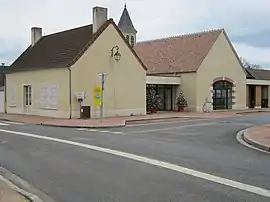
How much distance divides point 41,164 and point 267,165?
521 centimetres

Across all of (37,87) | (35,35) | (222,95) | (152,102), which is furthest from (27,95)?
(222,95)

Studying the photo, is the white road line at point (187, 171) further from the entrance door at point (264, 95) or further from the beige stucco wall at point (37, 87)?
the entrance door at point (264, 95)

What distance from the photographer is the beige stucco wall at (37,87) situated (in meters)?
26.4

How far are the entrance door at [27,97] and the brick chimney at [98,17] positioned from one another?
6.89 m

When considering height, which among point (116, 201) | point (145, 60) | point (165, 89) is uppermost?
point (145, 60)

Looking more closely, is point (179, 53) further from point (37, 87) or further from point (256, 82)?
point (37, 87)

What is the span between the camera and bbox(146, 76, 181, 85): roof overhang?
108ft

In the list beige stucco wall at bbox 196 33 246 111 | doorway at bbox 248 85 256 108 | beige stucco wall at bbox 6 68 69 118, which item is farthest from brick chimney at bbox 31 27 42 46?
doorway at bbox 248 85 256 108

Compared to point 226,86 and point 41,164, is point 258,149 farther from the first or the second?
point 226,86

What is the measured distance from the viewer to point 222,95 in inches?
1478

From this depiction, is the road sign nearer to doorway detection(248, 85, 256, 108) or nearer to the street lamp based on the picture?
the street lamp

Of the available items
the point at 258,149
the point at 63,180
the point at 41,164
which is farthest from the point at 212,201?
the point at 258,149

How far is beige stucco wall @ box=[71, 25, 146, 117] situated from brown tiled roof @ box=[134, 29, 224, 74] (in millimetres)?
6294

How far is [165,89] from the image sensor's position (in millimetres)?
36469
